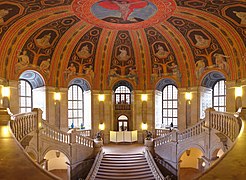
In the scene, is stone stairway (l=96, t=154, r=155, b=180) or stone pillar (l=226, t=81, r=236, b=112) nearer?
stone stairway (l=96, t=154, r=155, b=180)

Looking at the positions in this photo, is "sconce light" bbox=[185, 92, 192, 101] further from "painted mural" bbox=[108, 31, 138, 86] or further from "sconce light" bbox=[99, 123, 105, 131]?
"sconce light" bbox=[99, 123, 105, 131]

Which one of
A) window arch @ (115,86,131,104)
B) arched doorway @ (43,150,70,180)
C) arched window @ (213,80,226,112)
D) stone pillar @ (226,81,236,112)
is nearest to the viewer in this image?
stone pillar @ (226,81,236,112)

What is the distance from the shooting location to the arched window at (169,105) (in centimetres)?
2205

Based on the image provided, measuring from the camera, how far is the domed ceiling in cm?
1399

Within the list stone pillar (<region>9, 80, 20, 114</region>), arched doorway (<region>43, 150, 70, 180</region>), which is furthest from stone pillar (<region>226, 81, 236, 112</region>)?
stone pillar (<region>9, 80, 20, 114</region>)

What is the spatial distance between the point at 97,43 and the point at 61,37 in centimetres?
308

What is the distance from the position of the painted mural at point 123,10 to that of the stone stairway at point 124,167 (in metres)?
9.48

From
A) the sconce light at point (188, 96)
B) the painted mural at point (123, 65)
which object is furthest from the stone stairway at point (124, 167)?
the painted mural at point (123, 65)

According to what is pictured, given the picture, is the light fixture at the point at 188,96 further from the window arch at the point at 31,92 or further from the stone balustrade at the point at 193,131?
the window arch at the point at 31,92

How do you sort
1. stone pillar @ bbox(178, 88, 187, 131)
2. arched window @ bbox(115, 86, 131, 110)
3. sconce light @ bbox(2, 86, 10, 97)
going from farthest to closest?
arched window @ bbox(115, 86, 131, 110)
stone pillar @ bbox(178, 88, 187, 131)
sconce light @ bbox(2, 86, 10, 97)

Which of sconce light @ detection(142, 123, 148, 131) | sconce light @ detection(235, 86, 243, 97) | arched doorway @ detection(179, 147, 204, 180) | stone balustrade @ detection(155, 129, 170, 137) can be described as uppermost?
sconce light @ detection(235, 86, 243, 97)

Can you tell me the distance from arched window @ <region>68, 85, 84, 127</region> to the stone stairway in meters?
6.10

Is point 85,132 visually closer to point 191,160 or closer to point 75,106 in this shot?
point 75,106

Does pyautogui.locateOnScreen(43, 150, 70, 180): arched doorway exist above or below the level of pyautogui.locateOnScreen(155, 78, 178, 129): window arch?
below
